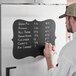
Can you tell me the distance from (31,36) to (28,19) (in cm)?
13

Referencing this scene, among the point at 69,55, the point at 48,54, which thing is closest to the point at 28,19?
the point at 48,54

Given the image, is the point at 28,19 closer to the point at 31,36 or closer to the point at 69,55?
the point at 31,36

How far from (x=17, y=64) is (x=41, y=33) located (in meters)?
0.29

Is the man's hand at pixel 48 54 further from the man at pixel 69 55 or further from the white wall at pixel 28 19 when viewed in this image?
the man at pixel 69 55

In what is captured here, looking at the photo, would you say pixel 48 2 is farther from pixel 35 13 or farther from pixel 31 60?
pixel 31 60

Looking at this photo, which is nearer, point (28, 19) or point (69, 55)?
point (69, 55)

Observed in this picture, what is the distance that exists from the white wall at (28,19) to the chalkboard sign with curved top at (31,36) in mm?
30

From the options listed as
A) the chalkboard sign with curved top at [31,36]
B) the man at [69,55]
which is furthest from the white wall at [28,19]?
the man at [69,55]

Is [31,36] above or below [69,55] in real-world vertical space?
above

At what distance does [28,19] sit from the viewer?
1631 millimetres

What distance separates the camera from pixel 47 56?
5.59ft

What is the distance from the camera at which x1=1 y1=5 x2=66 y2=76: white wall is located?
1.55 meters

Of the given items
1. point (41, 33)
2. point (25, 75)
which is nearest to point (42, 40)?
point (41, 33)

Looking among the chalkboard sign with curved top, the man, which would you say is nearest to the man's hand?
the chalkboard sign with curved top
